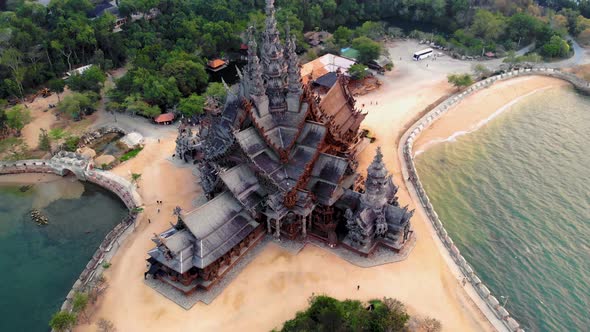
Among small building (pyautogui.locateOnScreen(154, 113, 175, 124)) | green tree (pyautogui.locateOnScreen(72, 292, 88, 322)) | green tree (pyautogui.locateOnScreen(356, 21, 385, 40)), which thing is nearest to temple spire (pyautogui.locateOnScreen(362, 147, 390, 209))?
green tree (pyautogui.locateOnScreen(72, 292, 88, 322))

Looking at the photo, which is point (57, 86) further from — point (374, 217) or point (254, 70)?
point (374, 217)

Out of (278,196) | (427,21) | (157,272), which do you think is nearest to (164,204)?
(157,272)

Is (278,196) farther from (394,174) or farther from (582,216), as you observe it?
(582,216)

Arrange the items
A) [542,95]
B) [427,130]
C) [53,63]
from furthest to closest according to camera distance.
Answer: [53,63], [542,95], [427,130]

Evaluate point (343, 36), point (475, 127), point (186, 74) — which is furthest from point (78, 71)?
point (475, 127)

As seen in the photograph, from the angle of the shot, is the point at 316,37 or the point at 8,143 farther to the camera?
the point at 316,37

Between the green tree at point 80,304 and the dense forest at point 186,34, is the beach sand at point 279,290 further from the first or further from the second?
the dense forest at point 186,34
